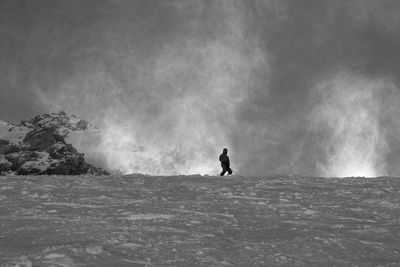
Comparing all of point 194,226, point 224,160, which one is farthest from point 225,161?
point 194,226

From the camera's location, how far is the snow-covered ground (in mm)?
8570

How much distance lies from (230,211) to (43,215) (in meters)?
4.75

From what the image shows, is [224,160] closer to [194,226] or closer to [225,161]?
[225,161]

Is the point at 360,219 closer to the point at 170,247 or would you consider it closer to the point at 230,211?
the point at 230,211

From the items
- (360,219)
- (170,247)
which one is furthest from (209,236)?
(360,219)

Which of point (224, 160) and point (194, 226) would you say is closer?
point (194, 226)

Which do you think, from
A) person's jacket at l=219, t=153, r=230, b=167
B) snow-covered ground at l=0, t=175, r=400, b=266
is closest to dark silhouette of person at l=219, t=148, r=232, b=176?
person's jacket at l=219, t=153, r=230, b=167

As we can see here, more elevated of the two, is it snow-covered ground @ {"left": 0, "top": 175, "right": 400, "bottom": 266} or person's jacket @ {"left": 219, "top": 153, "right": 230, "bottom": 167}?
person's jacket @ {"left": 219, "top": 153, "right": 230, "bottom": 167}

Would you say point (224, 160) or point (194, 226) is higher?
point (224, 160)

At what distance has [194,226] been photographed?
11414 mm

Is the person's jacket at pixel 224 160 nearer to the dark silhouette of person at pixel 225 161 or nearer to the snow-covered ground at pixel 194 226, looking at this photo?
the dark silhouette of person at pixel 225 161

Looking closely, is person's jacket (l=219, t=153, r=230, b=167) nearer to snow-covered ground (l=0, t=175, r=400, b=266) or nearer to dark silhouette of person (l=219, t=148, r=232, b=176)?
dark silhouette of person (l=219, t=148, r=232, b=176)

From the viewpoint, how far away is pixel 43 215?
1229 centimetres

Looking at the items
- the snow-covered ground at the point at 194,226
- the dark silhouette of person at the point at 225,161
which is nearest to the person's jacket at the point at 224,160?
the dark silhouette of person at the point at 225,161
